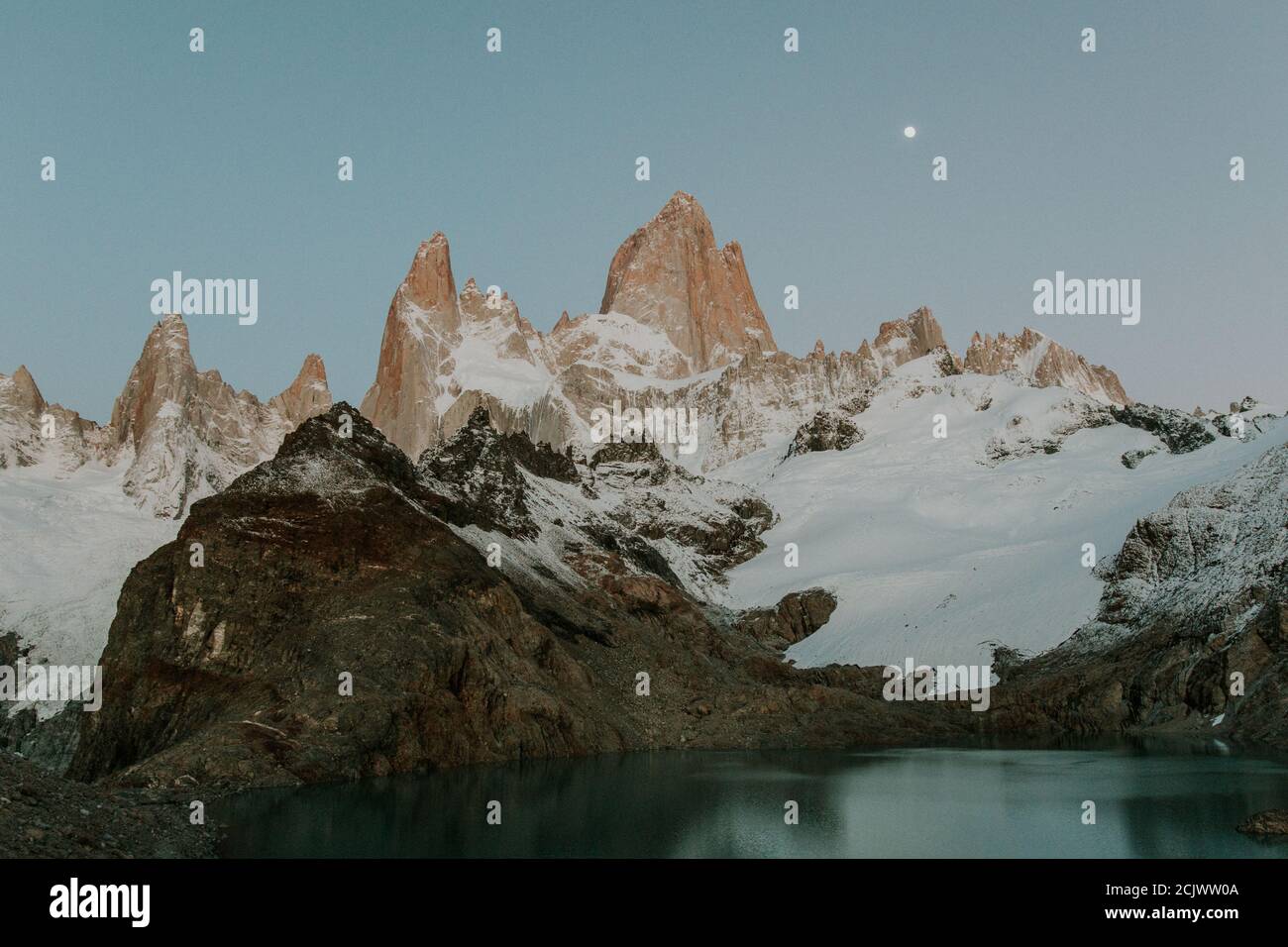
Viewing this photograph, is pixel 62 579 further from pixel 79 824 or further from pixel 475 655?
pixel 79 824

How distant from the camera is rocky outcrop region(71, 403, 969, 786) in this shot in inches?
3118

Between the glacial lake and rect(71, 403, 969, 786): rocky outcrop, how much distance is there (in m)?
5.33

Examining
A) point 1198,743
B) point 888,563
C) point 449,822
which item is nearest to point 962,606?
point 888,563

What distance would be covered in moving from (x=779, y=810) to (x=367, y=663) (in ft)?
119

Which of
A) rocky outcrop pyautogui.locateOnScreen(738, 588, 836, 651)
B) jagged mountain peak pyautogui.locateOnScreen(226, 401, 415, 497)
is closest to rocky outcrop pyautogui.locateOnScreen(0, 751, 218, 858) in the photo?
jagged mountain peak pyautogui.locateOnScreen(226, 401, 415, 497)

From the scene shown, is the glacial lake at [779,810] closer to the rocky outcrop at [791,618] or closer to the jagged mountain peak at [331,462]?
the jagged mountain peak at [331,462]

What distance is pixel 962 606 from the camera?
6407 inches

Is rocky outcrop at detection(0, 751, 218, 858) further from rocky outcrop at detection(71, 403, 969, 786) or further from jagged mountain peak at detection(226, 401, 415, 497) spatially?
jagged mountain peak at detection(226, 401, 415, 497)

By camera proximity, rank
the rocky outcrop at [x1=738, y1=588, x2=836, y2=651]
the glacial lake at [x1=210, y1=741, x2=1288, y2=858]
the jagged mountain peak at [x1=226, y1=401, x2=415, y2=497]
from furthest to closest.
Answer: the rocky outcrop at [x1=738, y1=588, x2=836, y2=651] → the jagged mountain peak at [x1=226, y1=401, x2=415, y2=497] → the glacial lake at [x1=210, y1=741, x2=1288, y2=858]

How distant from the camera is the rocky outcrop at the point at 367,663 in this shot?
79.2 m

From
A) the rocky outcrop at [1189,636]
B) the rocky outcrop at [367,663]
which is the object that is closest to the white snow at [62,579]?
the rocky outcrop at [367,663]

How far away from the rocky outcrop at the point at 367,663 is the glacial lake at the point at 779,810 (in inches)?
210
